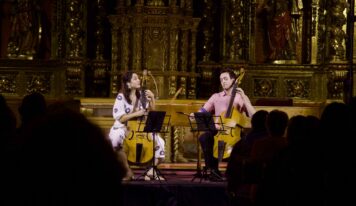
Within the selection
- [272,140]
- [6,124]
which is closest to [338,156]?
[272,140]

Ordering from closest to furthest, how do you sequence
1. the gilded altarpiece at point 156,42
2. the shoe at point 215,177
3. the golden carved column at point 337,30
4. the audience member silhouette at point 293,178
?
the audience member silhouette at point 293,178 < the shoe at point 215,177 < the gilded altarpiece at point 156,42 < the golden carved column at point 337,30

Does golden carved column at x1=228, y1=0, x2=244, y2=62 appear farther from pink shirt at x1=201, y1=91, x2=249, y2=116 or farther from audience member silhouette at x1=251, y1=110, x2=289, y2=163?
audience member silhouette at x1=251, y1=110, x2=289, y2=163

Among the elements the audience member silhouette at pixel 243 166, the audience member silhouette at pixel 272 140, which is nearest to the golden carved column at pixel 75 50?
the audience member silhouette at pixel 243 166

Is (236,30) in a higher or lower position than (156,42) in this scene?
higher

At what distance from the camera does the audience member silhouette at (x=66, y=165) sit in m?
1.93

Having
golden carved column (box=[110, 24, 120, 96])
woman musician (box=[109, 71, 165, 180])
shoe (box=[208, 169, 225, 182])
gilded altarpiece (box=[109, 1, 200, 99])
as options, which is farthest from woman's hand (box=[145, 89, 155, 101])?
golden carved column (box=[110, 24, 120, 96])

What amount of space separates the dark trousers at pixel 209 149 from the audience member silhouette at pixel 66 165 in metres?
8.04

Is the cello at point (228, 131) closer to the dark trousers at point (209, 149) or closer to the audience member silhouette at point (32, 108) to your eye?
the dark trousers at point (209, 149)

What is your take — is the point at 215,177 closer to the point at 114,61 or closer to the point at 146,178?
the point at 146,178

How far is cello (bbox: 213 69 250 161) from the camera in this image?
10.1 meters

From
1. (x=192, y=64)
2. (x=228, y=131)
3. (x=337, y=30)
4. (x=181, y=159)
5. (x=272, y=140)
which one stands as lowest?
(x=181, y=159)

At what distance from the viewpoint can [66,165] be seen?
1.93 metres

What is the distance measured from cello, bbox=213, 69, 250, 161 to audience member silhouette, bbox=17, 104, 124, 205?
26.6 ft

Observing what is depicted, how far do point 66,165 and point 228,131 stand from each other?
821 centimetres
